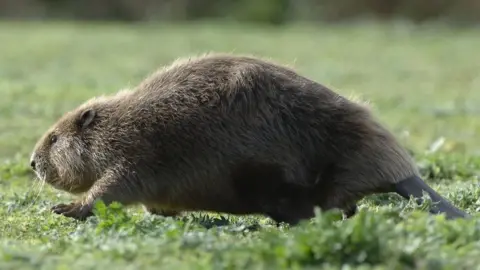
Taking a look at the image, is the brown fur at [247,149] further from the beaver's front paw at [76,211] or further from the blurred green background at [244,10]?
the blurred green background at [244,10]

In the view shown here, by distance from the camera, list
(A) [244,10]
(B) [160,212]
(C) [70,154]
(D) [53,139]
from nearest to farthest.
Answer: (B) [160,212], (C) [70,154], (D) [53,139], (A) [244,10]

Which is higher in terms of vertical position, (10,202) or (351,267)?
(351,267)

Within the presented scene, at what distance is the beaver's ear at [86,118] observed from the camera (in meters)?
5.97

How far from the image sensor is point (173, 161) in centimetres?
546

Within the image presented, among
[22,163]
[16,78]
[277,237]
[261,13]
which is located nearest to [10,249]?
[277,237]

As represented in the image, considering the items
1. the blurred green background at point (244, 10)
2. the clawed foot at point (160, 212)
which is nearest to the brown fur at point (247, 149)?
the clawed foot at point (160, 212)

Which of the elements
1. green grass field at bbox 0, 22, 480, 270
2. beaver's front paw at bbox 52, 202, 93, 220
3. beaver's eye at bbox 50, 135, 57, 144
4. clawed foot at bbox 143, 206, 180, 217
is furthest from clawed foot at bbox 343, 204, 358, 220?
beaver's eye at bbox 50, 135, 57, 144

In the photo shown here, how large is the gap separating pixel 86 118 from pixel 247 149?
3.91ft

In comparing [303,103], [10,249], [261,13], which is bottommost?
[261,13]

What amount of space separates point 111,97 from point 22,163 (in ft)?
5.92

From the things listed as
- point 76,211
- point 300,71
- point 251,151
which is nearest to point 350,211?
point 251,151

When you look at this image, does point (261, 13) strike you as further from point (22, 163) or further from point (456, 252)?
point (456, 252)

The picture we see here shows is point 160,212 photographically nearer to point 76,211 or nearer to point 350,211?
point 76,211

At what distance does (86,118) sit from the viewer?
600cm
